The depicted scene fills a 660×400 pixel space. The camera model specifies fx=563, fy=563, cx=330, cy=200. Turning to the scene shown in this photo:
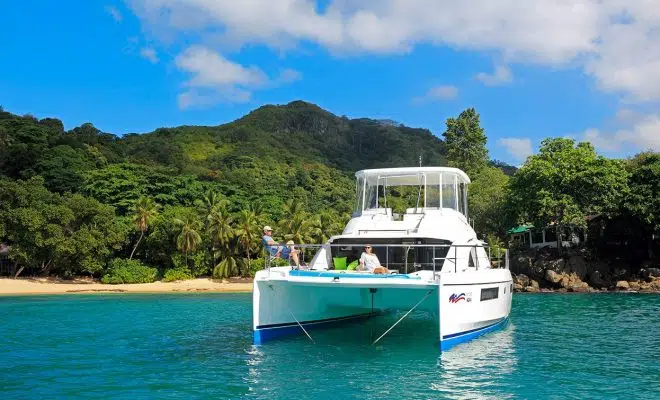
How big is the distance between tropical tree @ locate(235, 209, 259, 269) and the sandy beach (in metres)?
2.94

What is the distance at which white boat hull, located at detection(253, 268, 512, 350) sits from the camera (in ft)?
37.9

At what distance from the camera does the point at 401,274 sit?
11.8 meters

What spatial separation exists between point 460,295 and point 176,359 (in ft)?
20.6

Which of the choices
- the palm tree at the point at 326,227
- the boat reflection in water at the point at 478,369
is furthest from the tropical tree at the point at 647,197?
the boat reflection in water at the point at 478,369

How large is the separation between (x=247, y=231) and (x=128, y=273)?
9.55m

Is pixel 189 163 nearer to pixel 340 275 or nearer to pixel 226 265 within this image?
pixel 226 265

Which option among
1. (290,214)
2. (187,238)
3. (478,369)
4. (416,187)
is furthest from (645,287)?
(187,238)

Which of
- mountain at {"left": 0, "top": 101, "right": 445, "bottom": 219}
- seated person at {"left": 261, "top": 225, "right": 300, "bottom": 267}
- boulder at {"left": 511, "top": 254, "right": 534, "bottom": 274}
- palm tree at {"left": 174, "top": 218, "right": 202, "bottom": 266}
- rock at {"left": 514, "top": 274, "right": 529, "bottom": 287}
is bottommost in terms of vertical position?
rock at {"left": 514, "top": 274, "right": 529, "bottom": 287}

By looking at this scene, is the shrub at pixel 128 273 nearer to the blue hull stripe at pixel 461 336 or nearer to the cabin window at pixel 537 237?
the cabin window at pixel 537 237

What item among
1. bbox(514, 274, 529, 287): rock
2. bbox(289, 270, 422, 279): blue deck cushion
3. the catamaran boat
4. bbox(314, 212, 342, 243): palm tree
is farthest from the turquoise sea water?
bbox(314, 212, 342, 243): palm tree

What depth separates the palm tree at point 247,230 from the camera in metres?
43.3

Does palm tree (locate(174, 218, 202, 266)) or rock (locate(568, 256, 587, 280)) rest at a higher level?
palm tree (locate(174, 218, 202, 266))

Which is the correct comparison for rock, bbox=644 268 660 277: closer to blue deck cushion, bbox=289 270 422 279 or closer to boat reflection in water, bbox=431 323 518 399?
boat reflection in water, bbox=431 323 518 399

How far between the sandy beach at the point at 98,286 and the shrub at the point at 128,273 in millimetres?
841
